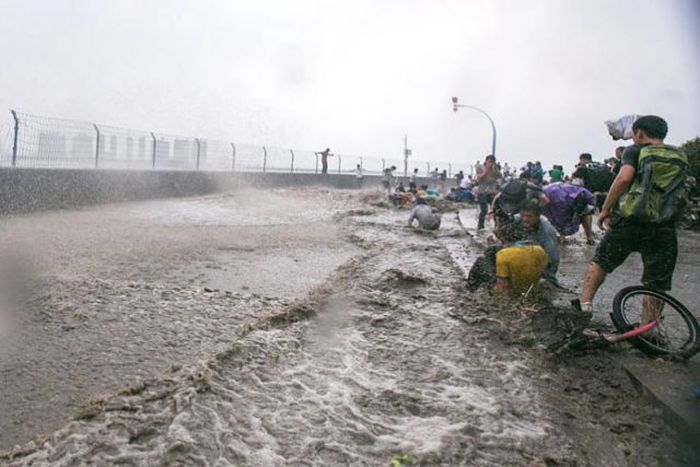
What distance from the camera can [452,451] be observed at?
282 cm

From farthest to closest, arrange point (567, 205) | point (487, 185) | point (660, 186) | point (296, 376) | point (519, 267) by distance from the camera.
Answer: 1. point (487, 185)
2. point (567, 205)
3. point (519, 267)
4. point (660, 186)
5. point (296, 376)

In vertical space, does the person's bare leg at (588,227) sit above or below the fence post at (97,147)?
below

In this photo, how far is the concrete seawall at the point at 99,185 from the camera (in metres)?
12.2

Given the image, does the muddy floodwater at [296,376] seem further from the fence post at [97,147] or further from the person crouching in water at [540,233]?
the fence post at [97,147]

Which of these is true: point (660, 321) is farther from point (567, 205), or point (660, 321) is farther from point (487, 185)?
point (487, 185)

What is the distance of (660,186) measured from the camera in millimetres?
3809

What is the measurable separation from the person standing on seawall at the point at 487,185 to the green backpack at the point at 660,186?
7711 millimetres

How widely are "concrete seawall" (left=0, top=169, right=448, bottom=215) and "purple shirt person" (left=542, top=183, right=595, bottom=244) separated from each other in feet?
37.5

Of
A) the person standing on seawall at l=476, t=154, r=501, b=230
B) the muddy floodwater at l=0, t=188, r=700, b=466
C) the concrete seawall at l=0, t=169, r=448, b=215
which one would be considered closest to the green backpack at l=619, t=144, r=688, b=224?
the muddy floodwater at l=0, t=188, r=700, b=466

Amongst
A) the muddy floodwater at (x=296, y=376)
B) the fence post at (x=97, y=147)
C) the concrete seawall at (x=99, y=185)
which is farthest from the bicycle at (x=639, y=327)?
the fence post at (x=97, y=147)

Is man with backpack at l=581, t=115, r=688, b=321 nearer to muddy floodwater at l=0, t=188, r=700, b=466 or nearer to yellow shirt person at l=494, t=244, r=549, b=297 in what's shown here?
muddy floodwater at l=0, t=188, r=700, b=466

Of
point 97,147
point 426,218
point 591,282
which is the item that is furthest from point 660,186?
point 97,147

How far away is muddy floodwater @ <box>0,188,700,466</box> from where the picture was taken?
277cm

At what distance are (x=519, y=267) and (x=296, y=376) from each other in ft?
8.78
